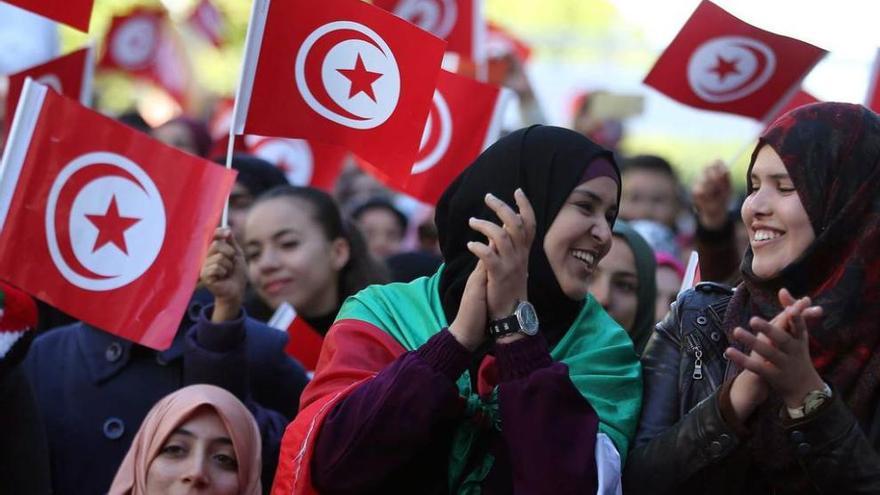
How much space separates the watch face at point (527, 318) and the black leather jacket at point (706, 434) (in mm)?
350

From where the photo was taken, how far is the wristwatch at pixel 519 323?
3.26 metres

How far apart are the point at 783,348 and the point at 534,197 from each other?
0.82 m

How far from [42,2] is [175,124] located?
288 cm

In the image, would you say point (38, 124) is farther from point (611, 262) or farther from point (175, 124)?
point (175, 124)

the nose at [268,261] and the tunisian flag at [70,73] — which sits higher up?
the tunisian flag at [70,73]

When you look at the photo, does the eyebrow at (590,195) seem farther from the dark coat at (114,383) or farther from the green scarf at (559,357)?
the dark coat at (114,383)

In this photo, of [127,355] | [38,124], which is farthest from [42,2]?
[127,355]

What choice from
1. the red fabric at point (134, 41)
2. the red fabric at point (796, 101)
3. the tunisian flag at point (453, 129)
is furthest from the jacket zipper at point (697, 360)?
the red fabric at point (134, 41)

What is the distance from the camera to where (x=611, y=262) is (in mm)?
5039

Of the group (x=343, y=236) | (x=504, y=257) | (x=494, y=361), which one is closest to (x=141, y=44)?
(x=343, y=236)

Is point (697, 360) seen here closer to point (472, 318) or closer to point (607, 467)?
point (607, 467)

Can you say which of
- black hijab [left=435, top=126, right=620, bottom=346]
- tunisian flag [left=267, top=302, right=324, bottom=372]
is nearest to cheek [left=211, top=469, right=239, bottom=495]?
black hijab [left=435, top=126, right=620, bottom=346]

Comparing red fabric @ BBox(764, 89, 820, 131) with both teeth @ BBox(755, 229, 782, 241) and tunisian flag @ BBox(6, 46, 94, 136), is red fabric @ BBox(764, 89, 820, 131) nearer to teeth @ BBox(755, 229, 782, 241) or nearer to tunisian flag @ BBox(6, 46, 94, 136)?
teeth @ BBox(755, 229, 782, 241)

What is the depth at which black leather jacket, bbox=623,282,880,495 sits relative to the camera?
3025 millimetres
